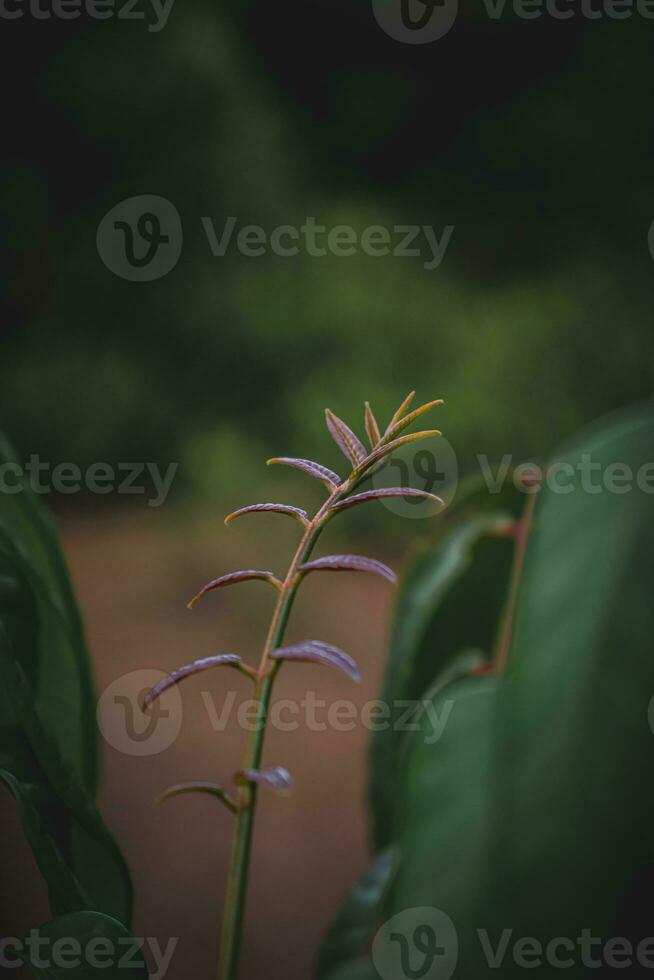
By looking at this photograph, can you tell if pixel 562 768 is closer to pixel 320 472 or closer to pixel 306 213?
pixel 320 472

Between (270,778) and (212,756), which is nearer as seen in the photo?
(270,778)

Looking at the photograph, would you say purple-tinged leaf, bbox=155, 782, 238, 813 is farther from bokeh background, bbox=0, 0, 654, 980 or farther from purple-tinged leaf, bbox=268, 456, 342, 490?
bokeh background, bbox=0, 0, 654, 980

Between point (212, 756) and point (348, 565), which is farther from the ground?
point (348, 565)

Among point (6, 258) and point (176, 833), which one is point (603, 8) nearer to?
point (6, 258)

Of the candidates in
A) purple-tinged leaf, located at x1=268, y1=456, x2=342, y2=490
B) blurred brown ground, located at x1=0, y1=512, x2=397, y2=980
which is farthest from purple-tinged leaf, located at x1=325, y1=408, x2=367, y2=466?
blurred brown ground, located at x1=0, y1=512, x2=397, y2=980

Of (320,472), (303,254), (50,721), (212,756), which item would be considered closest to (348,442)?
(320,472)

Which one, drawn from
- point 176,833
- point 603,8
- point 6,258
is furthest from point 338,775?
point 603,8

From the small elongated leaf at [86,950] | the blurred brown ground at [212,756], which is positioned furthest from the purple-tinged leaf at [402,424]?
the blurred brown ground at [212,756]

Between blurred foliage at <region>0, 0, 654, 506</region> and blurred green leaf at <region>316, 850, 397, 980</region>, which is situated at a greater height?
blurred foliage at <region>0, 0, 654, 506</region>
